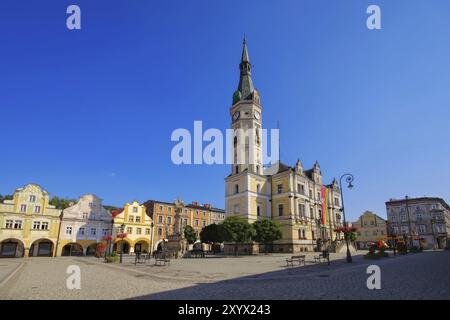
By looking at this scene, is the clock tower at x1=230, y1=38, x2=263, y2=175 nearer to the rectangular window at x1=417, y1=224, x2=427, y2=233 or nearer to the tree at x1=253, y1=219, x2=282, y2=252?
the tree at x1=253, y1=219, x2=282, y2=252

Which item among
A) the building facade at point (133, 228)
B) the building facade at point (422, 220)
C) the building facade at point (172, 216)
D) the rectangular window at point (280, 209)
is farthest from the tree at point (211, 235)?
the building facade at point (422, 220)

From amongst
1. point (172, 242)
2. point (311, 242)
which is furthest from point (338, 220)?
point (172, 242)

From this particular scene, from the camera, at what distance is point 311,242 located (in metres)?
54.6

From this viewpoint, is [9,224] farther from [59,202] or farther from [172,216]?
[172,216]

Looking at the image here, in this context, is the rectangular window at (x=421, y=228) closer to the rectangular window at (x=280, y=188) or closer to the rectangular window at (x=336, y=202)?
the rectangular window at (x=336, y=202)

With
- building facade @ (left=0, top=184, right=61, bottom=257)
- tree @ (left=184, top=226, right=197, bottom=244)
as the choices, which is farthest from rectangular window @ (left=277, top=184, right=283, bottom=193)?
building facade @ (left=0, top=184, right=61, bottom=257)

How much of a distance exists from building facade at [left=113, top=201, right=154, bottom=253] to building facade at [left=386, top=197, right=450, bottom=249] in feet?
200

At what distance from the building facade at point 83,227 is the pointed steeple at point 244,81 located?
36618mm

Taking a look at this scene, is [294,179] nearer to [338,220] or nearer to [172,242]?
[338,220]

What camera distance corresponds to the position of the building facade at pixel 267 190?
173ft
